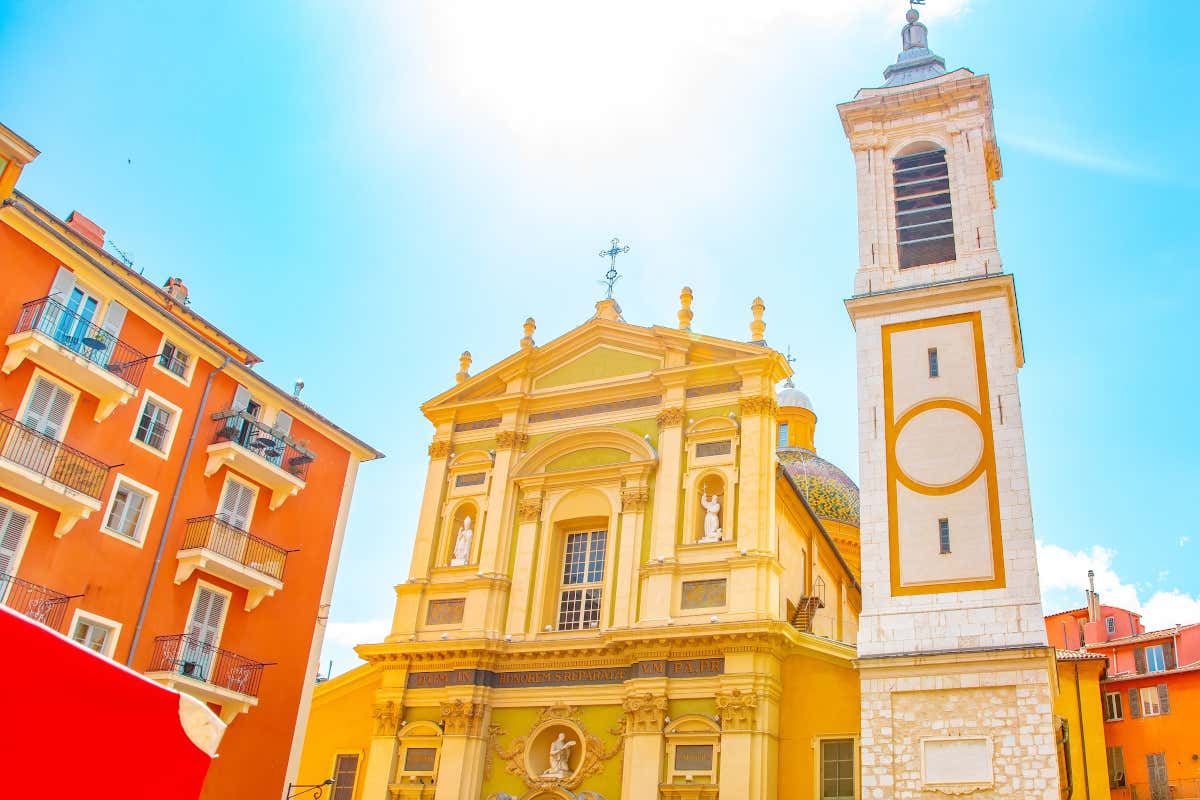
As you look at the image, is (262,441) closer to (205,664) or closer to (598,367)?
(205,664)

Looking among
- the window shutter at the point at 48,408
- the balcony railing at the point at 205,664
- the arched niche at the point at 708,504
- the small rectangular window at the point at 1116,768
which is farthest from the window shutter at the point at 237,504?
the small rectangular window at the point at 1116,768

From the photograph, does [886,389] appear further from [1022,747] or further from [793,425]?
[793,425]

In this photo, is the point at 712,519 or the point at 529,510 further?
the point at 529,510

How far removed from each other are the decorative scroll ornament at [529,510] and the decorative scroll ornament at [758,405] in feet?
18.1

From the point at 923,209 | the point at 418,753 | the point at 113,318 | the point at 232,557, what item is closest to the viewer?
the point at 113,318

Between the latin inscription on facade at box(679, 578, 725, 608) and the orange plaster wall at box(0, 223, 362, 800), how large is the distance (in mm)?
7863

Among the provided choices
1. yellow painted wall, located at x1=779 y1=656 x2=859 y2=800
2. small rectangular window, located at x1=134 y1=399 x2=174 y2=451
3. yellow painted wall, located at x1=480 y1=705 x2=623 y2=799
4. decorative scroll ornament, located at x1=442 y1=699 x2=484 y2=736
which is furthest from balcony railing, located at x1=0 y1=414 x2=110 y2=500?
yellow painted wall, located at x1=779 y1=656 x2=859 y2=800

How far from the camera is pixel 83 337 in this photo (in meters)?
18.9

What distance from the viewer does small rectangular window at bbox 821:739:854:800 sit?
20734 millimetres

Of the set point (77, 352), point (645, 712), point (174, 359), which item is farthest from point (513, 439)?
point (77, 352)

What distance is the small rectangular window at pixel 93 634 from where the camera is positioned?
59.5 feet

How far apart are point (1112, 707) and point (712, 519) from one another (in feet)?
68.2

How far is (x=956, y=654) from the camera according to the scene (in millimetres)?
19844

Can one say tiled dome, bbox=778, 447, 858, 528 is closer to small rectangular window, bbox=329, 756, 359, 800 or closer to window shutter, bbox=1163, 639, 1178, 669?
window shutter, bbox=1163, 639, 1178, 669
